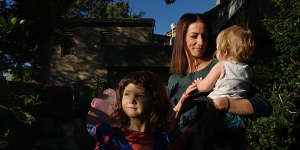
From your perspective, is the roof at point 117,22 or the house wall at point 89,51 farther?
the house wall at point 89,51

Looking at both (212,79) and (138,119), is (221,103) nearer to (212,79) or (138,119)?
(212,79)

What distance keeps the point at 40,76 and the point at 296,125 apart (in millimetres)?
11773

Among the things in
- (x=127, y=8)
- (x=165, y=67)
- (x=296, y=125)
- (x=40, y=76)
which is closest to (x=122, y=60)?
(x=165, y=67)

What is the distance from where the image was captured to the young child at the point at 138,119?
169 cm

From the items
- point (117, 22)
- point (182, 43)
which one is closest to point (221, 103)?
point (182, 43)

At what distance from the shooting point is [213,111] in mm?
1757

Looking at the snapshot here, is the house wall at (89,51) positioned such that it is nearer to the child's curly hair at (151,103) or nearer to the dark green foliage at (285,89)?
the dark green foliage at (285,89)

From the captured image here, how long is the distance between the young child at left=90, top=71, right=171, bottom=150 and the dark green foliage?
2.25 meters

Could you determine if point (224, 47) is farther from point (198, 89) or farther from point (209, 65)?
point (198, 89)

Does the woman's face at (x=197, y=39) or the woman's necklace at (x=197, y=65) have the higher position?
the woman's face at (x=197, y=39)

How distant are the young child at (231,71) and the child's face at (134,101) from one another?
0.34m

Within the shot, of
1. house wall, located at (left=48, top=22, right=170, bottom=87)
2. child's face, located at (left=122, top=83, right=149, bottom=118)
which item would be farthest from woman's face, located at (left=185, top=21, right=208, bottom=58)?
house wall, located at (left=48, top=22, right=170, bottom=87)

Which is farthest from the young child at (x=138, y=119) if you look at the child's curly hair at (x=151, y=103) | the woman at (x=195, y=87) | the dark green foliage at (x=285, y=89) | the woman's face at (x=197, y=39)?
the dark green foliage at (x=285, y=89)

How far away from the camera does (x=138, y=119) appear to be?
1763mm
